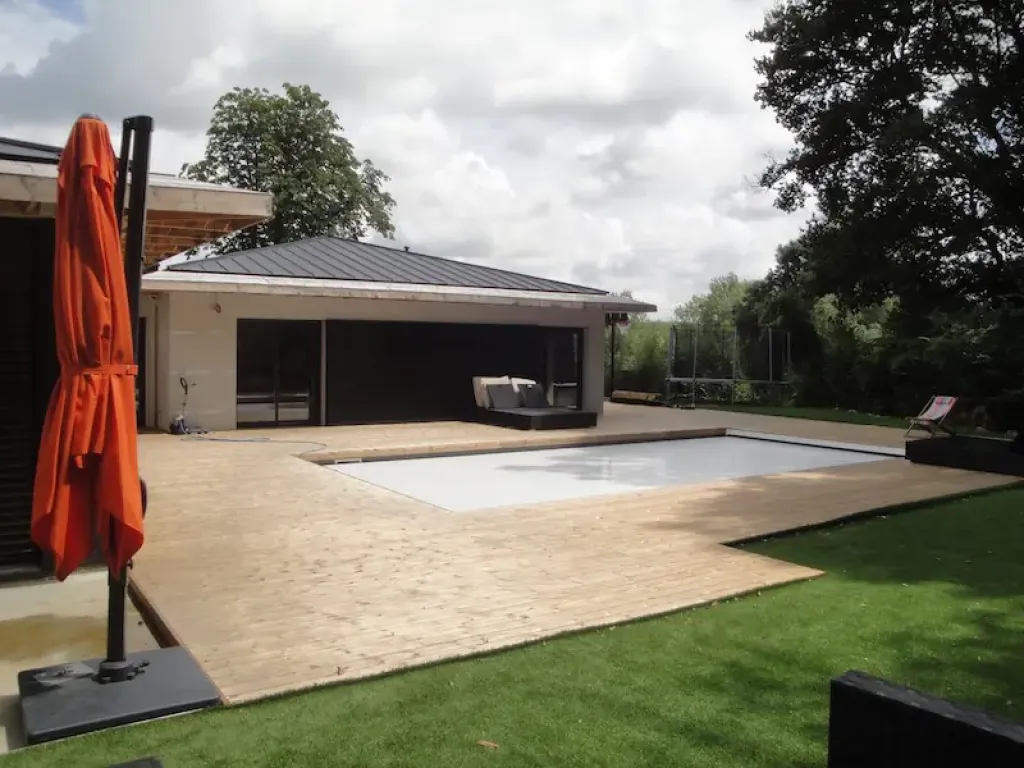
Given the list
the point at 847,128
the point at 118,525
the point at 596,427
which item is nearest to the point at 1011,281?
the point at 847,128

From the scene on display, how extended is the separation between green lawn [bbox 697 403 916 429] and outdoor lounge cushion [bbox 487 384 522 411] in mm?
6075

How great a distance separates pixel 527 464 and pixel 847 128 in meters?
9.61

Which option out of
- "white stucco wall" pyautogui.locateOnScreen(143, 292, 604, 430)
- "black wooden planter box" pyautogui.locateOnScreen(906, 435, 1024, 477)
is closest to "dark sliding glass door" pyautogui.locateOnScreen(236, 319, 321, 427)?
"white stucco wall" pyautogui.locateOnScreen(143, 292, 604, 430)

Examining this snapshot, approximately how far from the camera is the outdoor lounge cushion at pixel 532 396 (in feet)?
52.3

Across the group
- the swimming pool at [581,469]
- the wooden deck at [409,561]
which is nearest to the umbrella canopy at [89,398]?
the wooden deck at [409,561]

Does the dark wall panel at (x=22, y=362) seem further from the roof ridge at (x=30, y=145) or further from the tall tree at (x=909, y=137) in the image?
the tall tree at (x=909, y=137)

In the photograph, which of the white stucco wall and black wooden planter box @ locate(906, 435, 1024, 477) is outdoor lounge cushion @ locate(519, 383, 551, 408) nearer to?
the white stucco wall

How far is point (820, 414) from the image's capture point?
18.4 meters

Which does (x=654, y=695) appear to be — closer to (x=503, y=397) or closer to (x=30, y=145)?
(x=30, y=145)

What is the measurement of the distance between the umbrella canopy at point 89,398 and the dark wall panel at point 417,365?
39.3ft

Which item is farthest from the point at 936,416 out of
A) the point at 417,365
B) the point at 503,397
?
the point at 417,365

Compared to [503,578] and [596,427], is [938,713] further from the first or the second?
[596,427]

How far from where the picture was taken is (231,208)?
5.31 m

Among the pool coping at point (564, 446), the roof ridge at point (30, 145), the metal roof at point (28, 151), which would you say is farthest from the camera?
the pool coping at point (564, 446)
